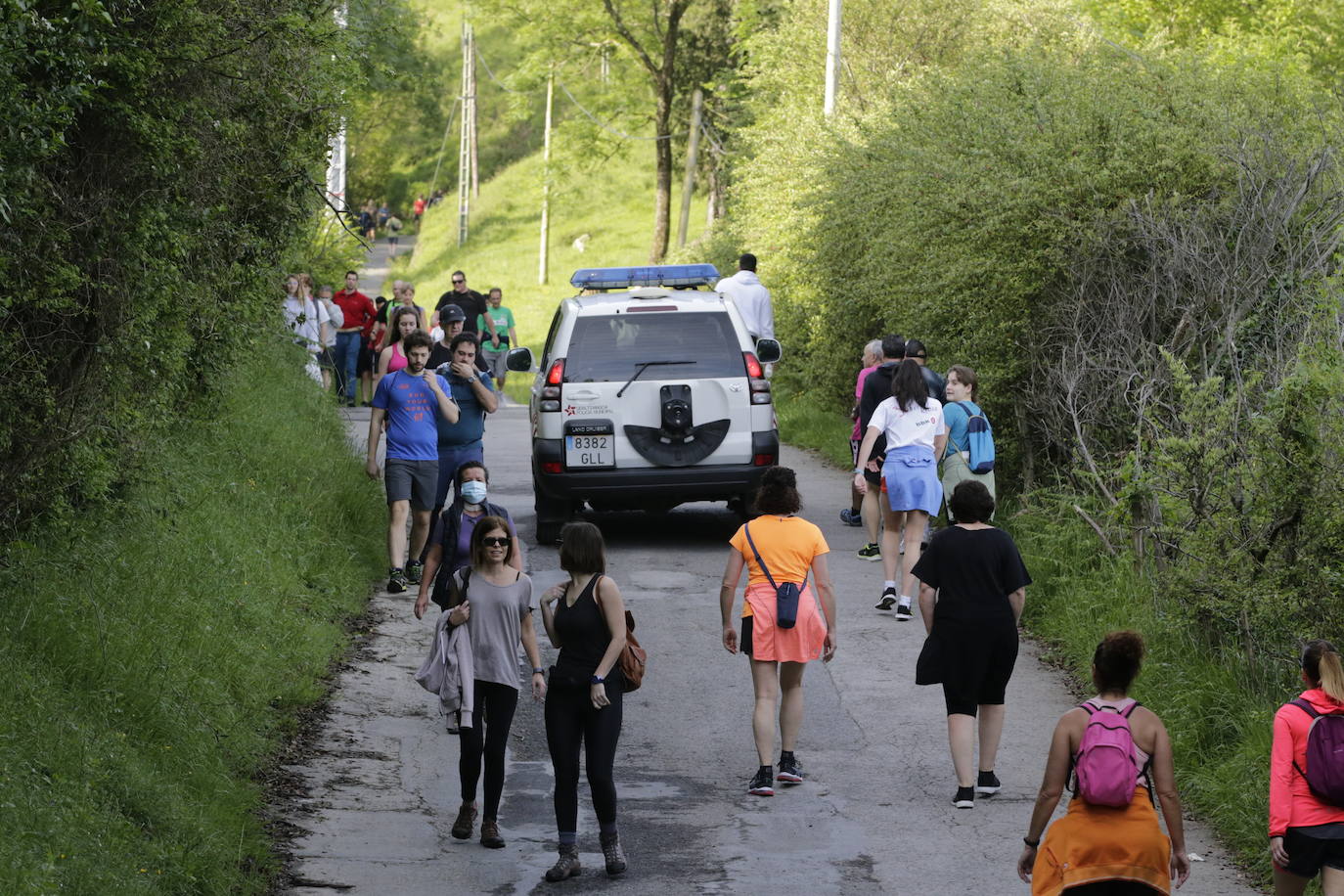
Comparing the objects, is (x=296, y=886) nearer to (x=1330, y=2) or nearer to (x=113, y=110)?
(x=113, y=110)

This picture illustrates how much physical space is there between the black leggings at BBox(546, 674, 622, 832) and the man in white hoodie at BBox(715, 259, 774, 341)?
12.4 m

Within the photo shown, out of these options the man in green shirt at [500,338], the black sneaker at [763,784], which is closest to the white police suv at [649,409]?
the black sneaker at [763,784]

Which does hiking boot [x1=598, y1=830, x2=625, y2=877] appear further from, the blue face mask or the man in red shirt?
the man in red shirt

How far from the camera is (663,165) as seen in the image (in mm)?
48219

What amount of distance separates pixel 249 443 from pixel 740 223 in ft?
57.0

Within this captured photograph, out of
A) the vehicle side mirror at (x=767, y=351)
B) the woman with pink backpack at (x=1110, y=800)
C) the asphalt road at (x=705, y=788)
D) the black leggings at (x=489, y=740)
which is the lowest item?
the asphalt road at (x=705, y=788)

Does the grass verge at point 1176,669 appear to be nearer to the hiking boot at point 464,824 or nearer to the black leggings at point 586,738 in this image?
the black leggings at point 586,738

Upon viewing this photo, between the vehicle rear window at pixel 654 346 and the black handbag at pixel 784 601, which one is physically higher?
the vehicle rear window at pixel 654 346

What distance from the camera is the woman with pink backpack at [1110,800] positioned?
5.11m

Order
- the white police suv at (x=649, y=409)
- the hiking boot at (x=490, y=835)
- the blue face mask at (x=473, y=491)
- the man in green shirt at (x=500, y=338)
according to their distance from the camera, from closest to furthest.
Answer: the hiking boot at (x=490, y=835) < the blue face mask at (x=473, y=491) < the white police suv at (x=649, y=409) < the man in green shirt at (x=500, y=338)

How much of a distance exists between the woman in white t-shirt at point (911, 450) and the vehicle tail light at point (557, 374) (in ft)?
9.70

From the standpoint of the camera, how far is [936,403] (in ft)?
37.6

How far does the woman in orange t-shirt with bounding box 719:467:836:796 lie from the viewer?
26.4ft

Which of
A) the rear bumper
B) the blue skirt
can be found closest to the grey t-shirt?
the blue skirt
